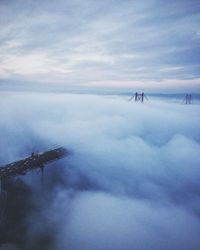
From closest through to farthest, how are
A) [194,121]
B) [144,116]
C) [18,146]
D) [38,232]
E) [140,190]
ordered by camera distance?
[38,232]
[140,190]
[18,146]
[194,121]
[144,116]

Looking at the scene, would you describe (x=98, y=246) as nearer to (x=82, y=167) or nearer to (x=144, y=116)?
(x=82, y=167)

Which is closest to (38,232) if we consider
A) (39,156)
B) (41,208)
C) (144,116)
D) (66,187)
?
(41,208)

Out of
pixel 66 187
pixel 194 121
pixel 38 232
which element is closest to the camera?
pixel 38 232

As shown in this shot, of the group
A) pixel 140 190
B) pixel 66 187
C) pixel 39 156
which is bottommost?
pixel 140 190

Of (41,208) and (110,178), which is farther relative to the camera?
(110,178)

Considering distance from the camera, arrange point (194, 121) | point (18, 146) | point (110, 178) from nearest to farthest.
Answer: point (110, 178) < point (18, 146) < point (194, 121)

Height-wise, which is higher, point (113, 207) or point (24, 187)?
point (24, 187)

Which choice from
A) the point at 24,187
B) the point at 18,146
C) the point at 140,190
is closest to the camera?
the point at 24,187

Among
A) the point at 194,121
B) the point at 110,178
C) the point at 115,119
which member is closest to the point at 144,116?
the point at 115,119

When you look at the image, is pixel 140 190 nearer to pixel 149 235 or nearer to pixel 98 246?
pixel 149 235

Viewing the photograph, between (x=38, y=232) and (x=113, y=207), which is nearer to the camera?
(x=38, y=232)
